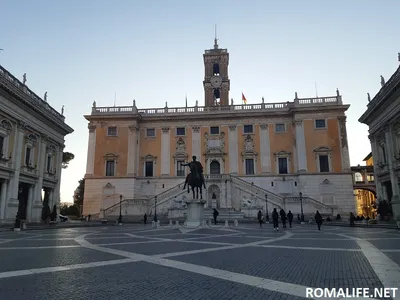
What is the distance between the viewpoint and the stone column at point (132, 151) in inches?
1855

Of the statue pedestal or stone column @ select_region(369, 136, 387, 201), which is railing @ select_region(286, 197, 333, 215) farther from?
the statue pedestal

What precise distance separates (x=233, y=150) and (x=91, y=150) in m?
22.2

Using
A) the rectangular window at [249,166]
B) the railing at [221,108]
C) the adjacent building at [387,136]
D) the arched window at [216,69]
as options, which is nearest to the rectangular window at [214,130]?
the railing at [221,108]

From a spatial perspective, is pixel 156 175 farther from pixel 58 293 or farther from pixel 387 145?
pixel 58 293

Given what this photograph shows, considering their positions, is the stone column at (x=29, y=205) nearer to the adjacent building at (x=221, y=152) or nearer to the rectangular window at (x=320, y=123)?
the adjacent building at (x=221, y=152)

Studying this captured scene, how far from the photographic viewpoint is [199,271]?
6922 millimetres

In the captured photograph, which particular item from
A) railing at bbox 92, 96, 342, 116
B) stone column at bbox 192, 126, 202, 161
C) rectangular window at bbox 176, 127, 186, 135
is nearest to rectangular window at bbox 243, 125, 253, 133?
railing at bbox 92, 96, 342, 116

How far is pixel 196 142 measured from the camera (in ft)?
159

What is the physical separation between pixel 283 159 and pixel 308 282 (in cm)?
4224

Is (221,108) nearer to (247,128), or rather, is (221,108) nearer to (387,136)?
(247,128)

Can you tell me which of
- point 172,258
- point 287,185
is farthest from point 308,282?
point 287,185

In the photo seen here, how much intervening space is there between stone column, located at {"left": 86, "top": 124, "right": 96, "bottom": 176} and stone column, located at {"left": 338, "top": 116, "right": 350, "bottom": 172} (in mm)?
37448

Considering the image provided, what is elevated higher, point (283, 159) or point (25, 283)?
point (283, 159)

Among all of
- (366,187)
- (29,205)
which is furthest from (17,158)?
(366,187)
